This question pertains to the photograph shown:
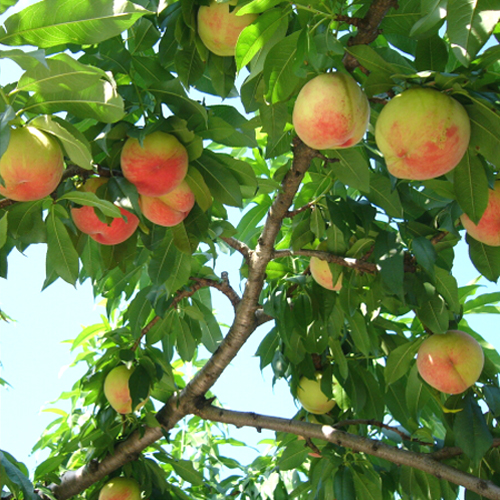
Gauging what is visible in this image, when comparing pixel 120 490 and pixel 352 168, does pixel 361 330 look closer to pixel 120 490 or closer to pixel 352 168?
pixel 352 168

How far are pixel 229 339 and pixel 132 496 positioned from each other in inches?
35.5

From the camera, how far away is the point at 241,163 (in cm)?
196

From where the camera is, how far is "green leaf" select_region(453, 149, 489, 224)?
1.58m

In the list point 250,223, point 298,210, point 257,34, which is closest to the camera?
point 257,34

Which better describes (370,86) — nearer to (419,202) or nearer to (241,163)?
(241,163)

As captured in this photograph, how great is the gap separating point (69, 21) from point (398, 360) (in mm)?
1668

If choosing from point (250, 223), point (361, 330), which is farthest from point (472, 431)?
point (250, 223)

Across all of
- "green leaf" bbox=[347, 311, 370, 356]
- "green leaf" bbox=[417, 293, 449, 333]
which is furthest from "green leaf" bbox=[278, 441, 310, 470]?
"green leaf" bbox=[417, 293, 449, 333]

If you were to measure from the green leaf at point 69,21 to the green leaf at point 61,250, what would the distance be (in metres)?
0.58


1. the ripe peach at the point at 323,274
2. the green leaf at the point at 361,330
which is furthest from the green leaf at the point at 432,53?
the green leaf at the point at 361,330

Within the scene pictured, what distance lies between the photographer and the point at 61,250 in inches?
72.5

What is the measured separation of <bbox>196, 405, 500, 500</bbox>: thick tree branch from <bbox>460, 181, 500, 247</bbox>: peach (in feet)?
2.84

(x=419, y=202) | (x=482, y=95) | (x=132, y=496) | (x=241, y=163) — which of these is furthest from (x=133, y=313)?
(x=482, y=95)

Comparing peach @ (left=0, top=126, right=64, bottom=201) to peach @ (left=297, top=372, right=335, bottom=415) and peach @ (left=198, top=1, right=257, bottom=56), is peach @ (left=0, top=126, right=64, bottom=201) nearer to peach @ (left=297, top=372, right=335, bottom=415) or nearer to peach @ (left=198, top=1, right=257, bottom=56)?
peach @ (left=198, top=1, right=257, bottom=56)
